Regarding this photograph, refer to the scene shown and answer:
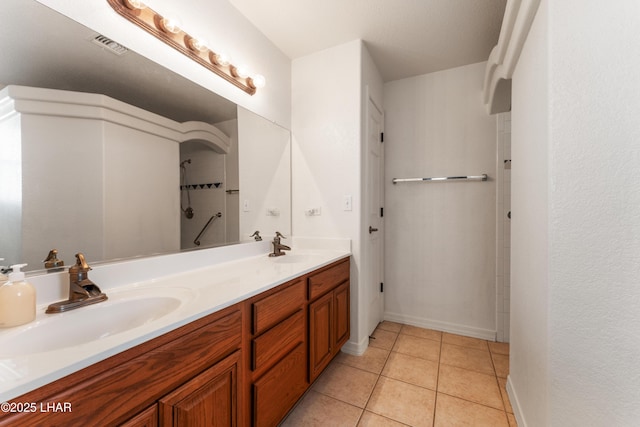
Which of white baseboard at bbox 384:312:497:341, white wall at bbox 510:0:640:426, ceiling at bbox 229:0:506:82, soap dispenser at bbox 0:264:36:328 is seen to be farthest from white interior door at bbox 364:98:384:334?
soap dispenser at bbox 0:264:36:328

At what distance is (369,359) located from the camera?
200 cm

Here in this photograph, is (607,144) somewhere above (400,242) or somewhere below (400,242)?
above

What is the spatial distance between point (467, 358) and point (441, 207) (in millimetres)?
1235

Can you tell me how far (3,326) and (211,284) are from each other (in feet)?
1.91

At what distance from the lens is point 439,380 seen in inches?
69.0

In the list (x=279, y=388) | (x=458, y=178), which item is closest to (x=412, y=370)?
(x=279, y=388)

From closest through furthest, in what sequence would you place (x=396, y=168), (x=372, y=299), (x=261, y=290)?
(x=261, y=290) → (x=372, y=299) → (x=396, y=168)

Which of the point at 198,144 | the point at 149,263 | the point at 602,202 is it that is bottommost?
the point at 149,263

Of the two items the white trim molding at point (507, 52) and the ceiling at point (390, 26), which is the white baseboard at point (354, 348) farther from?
the ceiling at point (390, 26)

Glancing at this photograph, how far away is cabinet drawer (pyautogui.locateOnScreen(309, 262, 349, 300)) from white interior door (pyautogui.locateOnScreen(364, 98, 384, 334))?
36cm

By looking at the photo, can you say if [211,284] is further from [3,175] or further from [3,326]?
[3,175]

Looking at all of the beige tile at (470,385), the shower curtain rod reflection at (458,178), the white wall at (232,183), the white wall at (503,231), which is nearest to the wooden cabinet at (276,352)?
the white wall at (232,183)

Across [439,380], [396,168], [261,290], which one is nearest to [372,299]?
[439,380]

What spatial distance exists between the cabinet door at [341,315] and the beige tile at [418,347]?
21.0 inches
